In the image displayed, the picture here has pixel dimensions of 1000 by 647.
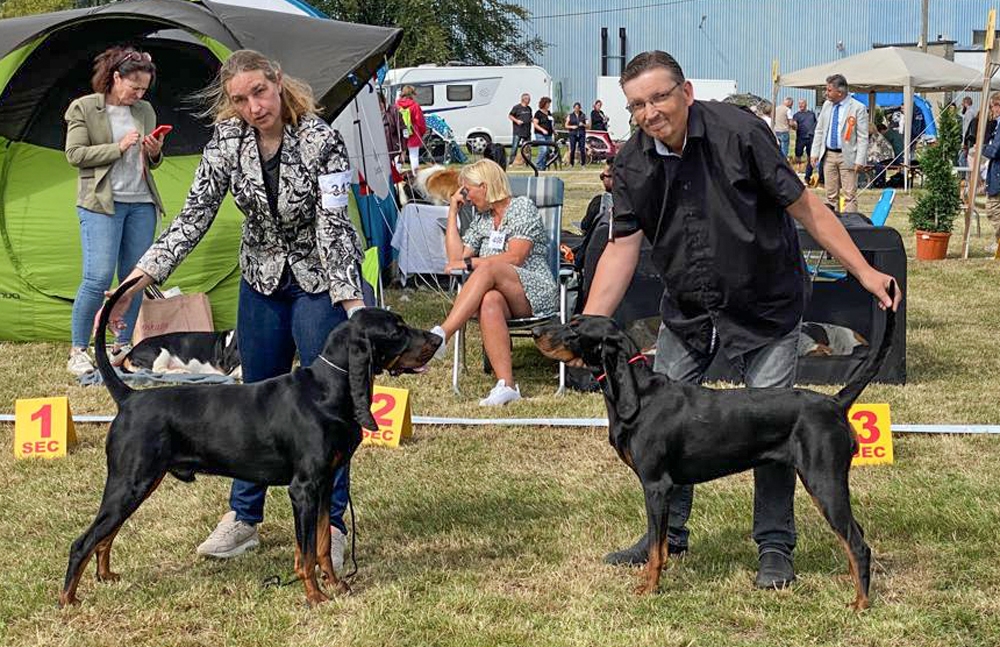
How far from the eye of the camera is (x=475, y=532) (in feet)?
14.4

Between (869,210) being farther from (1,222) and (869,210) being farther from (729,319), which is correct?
(729,319)

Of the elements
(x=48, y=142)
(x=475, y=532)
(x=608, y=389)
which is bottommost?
(x=475, y=532)

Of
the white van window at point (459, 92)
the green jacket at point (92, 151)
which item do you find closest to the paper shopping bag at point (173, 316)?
the green jacket at point (92, 151)

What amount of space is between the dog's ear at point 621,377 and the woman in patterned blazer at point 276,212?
0.80 m

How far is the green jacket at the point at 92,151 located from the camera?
268 inches

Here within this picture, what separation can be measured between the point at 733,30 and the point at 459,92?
15855mm

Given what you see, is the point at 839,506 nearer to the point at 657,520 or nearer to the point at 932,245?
the point at 657,520

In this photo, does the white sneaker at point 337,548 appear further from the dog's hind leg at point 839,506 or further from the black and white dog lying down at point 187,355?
the black and white dog lying down at point 187,355

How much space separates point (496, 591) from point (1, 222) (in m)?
5.75

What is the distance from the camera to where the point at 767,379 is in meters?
3.75

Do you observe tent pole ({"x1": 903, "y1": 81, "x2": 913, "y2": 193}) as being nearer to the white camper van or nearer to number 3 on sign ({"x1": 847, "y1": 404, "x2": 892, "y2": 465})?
the white camper van

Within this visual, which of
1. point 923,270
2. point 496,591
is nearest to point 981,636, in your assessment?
point 496,591

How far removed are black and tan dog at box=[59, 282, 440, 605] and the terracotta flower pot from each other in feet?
32.7

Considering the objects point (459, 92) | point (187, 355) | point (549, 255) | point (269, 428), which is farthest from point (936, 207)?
point (459, 92)
